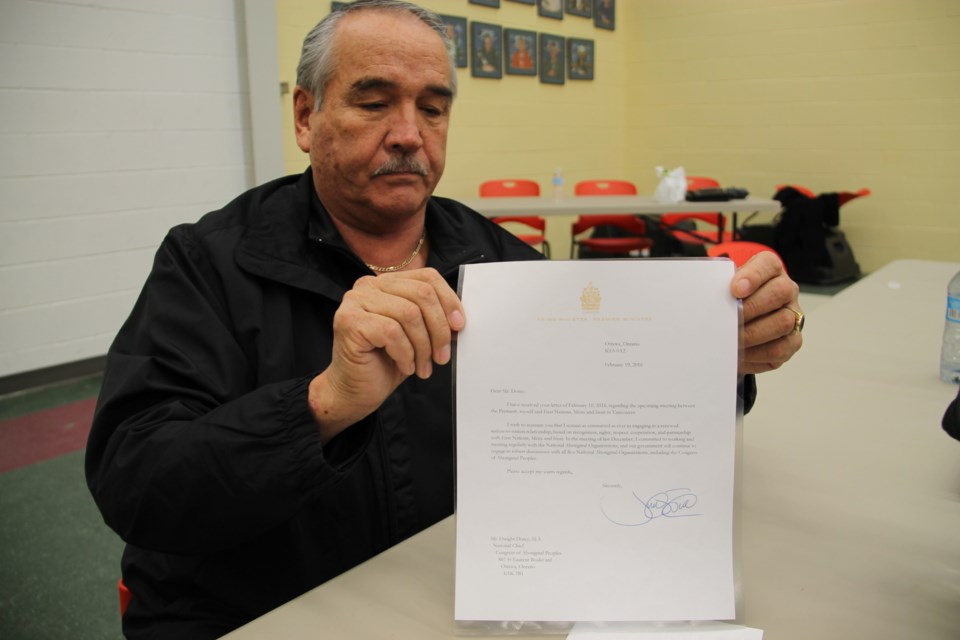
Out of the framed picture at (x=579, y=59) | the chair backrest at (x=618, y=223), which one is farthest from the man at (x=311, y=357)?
the framed picture at (x=579, y=59)

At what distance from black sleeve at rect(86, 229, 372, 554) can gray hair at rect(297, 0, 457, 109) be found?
20.2 inches

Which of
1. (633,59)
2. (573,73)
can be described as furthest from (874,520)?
(633,59)

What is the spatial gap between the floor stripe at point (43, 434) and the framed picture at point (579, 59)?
5.04 metres

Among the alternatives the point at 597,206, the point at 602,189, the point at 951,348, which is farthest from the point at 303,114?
the point at 602,189

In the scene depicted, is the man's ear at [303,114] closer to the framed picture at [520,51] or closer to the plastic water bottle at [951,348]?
the plastic water bottle at [951,348]

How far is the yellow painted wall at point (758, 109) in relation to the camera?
245 inches

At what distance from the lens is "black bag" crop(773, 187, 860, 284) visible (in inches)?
247

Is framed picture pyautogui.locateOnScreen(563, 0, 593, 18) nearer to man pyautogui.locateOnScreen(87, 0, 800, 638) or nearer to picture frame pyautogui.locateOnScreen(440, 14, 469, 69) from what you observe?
picture frame pyautogui.locateOnScreen(440, 14, 469, 69)

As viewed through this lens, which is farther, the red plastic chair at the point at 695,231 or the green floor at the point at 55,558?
the red plastic chair at the point at 695,231

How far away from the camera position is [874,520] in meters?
1.09

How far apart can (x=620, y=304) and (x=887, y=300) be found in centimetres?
199

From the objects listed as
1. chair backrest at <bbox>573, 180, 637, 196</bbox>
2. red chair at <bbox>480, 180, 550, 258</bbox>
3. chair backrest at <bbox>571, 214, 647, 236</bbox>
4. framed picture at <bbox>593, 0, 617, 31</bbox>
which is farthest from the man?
framed picture at <bbox>593, 0, 617, 31</bbox>

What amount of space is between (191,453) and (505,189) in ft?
16.5

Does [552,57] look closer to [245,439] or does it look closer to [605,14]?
[605,14]
